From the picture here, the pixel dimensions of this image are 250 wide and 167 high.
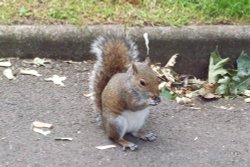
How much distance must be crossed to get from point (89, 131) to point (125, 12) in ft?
4.64

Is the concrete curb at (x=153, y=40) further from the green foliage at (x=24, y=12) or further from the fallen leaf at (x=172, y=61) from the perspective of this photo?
the green foliage at (x=24, y=12)

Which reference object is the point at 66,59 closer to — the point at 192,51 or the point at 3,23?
the point at 3,23

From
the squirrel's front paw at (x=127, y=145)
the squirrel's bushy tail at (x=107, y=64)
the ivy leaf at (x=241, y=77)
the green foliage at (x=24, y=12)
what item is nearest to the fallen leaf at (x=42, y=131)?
the squirrel's bushy tail at (x=107, y=64)

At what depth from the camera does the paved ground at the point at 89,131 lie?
14.2 feet

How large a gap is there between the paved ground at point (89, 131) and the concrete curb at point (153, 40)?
206 millimetres

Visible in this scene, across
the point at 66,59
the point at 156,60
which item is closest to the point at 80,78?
the point at 66,59

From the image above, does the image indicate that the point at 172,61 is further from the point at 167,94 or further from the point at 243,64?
the point at 243,64

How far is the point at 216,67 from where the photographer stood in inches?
213

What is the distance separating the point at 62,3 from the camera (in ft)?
19.2

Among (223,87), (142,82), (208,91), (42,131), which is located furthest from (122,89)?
(223,87)

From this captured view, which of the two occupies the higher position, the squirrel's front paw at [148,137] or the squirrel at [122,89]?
the squirrel at [122,89]

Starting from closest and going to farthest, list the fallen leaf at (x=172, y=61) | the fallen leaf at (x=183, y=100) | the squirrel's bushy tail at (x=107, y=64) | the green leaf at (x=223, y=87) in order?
the squirrel's bushy tail at (x=107, y=64)
the fallen leaf at (x=183, y=100)
the green leaf at (x=223, y=87)
the fallen leaf at (x=172, y=61)

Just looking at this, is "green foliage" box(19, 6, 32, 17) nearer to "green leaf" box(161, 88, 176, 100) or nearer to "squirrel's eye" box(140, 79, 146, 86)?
"green leaf" box(161, 88, 176, 100)

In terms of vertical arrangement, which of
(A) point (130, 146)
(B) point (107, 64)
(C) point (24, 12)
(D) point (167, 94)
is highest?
(C) point (24, 12)
